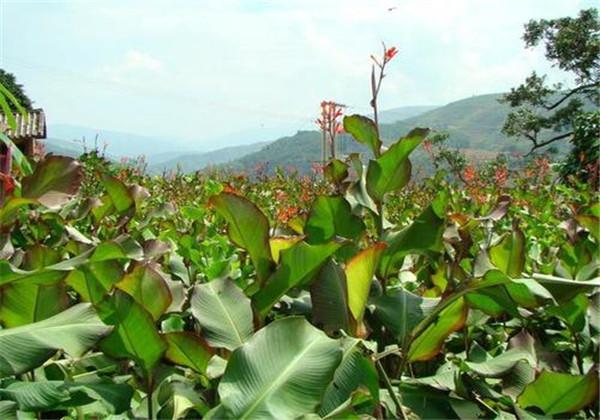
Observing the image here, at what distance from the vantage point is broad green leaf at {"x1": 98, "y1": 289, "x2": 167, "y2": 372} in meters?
0.69

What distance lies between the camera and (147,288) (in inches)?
29.5

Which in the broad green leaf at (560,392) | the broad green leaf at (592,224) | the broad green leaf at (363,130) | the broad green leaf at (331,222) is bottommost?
the broad green leaf at (560,392)

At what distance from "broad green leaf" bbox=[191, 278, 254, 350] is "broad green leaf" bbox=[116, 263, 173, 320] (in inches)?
2.0

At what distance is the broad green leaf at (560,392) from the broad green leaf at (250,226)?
351 mm

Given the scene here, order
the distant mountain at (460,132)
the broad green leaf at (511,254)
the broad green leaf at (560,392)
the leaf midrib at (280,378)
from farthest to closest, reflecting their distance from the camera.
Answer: the distant mountain at (460,132)
the broad green leaf at (511,254)
the broad green leaf at (560,392)
the leaf midrib at (280,378)

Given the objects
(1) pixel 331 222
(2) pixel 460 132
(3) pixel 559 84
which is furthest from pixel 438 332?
(2) pixel 460 132

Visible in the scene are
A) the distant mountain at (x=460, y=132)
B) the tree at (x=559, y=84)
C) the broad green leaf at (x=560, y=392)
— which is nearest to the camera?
the broad green leaf at (x=560, y=392)

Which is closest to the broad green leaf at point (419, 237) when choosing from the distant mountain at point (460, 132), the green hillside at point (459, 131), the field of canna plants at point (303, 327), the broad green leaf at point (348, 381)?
the field of canna plants at point (303, 327)

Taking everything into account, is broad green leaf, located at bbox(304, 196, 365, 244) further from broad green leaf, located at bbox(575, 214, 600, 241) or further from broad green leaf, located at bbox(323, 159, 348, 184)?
broad green leaf, located at bbox(575, 214, 600, 241)

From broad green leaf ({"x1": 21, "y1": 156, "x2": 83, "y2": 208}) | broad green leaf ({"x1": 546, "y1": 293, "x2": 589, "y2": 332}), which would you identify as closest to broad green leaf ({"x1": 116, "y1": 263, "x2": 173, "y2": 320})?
broad green leaf ({"x1": 21, "y1": 156, "x2": 83, "y2": 208})

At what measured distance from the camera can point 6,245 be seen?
3.71ft

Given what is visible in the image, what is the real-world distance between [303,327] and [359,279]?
0.46ft

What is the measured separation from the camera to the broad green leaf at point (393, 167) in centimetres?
102

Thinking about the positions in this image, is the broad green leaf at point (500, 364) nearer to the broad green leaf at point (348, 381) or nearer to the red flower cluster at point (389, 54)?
the broad green leaf at point (348, 381)
